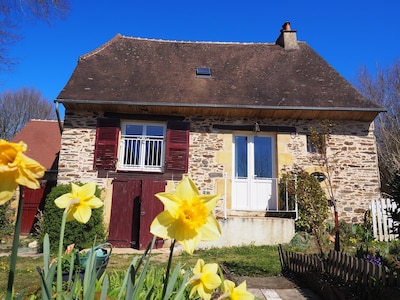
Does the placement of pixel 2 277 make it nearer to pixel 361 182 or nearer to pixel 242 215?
pixel 242 215

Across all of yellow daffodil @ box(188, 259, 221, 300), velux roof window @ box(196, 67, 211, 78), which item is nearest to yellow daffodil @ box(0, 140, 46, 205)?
yellow daffodil @ box(188, 259, 221, 300)

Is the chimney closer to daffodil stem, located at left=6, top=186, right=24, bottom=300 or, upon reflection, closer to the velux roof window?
the velux roof window

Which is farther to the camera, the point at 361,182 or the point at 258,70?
the point at 258,70

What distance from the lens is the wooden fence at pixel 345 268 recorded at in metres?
3.08

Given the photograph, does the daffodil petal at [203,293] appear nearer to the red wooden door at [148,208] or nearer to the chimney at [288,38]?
the red wooden door at [148,208]

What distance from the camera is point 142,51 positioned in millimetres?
12695

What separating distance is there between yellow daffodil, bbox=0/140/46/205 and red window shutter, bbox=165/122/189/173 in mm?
8975

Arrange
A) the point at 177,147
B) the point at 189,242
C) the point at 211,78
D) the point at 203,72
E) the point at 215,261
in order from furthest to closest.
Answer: the point at 203,72 → the point at 211,78 → the point at 177,147 → the point at 215,261 → the point at 189,242

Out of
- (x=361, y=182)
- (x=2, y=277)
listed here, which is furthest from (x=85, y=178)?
(x=361, y=182)

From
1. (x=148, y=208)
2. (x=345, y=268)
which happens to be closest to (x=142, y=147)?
(x=148, y=208)

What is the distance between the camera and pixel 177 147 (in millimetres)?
9867

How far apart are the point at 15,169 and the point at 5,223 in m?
10.8

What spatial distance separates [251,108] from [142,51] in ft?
19.3

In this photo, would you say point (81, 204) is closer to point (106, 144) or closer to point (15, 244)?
point (15, 244)
